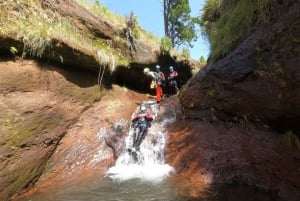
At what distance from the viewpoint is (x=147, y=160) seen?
344 inches

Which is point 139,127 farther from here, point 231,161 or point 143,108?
point 231,161

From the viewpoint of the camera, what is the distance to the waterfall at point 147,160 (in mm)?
7798

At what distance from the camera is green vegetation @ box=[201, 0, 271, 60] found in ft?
23.1

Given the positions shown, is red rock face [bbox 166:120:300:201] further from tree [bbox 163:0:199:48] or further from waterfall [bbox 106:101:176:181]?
tree [bbox 163:0:199:48]

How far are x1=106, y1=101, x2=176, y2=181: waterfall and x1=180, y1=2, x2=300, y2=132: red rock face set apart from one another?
171cm

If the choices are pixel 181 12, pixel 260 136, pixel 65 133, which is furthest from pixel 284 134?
pixel 181 12

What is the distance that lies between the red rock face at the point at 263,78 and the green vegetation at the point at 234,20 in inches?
10.0

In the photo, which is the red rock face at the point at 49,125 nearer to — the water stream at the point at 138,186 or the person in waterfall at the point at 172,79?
the water stream at the point at 138,186

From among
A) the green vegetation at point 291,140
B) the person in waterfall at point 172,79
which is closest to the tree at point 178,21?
the person in waterfall at point 172,79

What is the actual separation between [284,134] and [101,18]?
818 centimetres

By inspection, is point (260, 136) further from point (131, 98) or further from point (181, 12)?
point (181, 12)

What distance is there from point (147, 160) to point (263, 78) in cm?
391

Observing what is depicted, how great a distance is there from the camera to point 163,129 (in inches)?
385

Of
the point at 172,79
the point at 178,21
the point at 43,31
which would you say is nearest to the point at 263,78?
the point at 43,31
